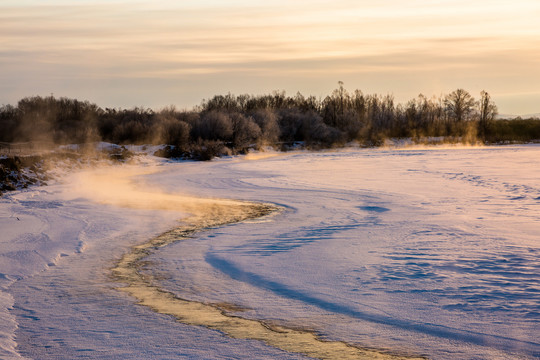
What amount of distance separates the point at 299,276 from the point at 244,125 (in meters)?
45.5

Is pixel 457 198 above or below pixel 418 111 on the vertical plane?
below

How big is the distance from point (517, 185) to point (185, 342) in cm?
1497

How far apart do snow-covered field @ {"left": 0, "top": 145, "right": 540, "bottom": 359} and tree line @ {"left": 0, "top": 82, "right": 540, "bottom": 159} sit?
27153 mm

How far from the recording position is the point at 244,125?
53.0m

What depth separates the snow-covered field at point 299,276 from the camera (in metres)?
5.57

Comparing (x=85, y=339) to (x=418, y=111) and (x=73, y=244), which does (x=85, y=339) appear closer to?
(x=73, y=244)

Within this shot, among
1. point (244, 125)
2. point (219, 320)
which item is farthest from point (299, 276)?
point (244, 125)

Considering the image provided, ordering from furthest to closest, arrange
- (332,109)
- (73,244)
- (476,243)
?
(332,109) → (73,244) → (476,243)

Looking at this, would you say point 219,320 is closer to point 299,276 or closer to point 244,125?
point 299,276

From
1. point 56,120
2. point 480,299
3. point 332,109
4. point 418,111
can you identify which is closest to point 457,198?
point 480,299

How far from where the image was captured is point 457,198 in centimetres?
1521

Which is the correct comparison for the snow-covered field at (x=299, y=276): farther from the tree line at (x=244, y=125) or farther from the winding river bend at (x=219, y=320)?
the tree line at (x=244, y=125)

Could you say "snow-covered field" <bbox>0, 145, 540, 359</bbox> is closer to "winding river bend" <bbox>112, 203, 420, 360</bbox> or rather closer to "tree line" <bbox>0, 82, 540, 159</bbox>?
"winding river bend" <bbox>112, 203, 420, 360</bbox>

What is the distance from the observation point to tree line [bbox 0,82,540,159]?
154 feet
